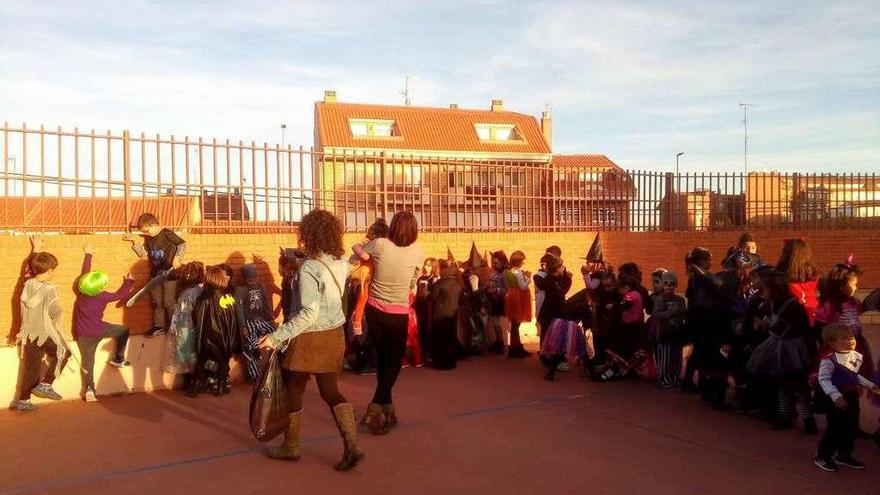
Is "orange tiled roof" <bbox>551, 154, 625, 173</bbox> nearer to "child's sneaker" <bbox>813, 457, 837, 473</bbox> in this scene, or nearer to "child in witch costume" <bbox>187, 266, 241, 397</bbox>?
"child in witch costume" <bbox>187, 266, 241, 397</bbox>

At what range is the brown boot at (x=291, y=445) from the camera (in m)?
6.04

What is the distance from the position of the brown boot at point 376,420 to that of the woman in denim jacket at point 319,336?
0.91 meters

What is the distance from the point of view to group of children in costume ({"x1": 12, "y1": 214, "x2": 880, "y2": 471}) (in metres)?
7.09

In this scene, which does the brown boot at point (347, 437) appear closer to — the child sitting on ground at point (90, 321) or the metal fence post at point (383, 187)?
the child sitting on ground at point (90, 321)

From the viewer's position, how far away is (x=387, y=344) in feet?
22.6

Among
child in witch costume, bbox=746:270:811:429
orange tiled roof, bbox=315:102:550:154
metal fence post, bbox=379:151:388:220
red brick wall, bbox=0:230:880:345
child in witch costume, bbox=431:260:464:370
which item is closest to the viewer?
child in witch costume, bbox=746:270:811:429

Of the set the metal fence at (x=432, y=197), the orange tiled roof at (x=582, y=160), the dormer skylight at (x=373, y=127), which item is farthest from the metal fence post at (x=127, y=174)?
the orange tiled roof at (x=582, y=160)

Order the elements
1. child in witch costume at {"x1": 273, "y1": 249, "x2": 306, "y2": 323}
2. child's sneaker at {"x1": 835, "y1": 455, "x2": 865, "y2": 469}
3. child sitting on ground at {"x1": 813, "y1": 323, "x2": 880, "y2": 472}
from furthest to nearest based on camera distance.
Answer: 1. child in witch costume at {"x1": 273, "y1": 249, "x2": 306, "y2": 323}
2. child's sneaker at {"x1": 835, "y1": 455, "x2": 865, "y2": 469}
3. child sitting on ground at {"x1": 813, "y1": 323, "x2": 880, "y2": 472}

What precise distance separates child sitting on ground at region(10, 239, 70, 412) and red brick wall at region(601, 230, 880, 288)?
9.28m

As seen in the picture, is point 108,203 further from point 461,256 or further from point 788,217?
point 788,217

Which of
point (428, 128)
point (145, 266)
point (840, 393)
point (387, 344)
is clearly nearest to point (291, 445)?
point (387, 344)

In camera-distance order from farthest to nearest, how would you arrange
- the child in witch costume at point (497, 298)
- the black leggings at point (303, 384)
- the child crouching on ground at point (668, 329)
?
the child in witch costume at point (497, 298) < the child crouching on ground at point (668, 329) < the black leggings at point (303, 384)

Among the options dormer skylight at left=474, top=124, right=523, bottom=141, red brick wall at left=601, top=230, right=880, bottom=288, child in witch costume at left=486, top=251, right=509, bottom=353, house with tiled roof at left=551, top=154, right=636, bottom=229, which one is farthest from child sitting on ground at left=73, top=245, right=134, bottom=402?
dormer skylight at left=474, top=124, right=523, bottom=141

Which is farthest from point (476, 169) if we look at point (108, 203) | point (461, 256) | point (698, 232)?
point (108, 203)
